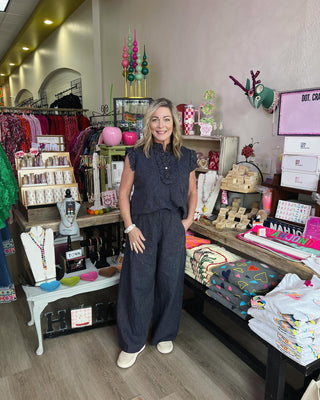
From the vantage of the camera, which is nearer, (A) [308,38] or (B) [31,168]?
(A) [308,38]

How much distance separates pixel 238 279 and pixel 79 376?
1.18 metres

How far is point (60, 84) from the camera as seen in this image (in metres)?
7.95

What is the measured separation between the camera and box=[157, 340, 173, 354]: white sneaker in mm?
2199

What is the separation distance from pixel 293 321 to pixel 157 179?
1.03 metres

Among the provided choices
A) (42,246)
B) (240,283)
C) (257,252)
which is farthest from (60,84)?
(240,283)

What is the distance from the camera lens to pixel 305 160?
6.85 ft

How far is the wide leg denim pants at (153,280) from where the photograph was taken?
6.50 feet

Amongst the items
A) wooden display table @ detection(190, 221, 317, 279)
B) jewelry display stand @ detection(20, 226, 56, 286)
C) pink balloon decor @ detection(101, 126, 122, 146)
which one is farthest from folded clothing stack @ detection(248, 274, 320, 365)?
pink balloon decor @ detection(101, 126, 122, 146)

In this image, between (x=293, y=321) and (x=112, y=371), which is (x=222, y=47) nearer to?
(x=293, y=321)

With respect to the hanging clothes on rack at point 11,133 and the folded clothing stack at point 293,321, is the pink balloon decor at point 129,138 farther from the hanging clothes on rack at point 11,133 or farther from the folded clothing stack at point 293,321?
the hanging clothes on rack at point 11,133

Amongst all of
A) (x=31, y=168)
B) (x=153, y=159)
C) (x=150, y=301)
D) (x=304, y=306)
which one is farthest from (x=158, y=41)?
(x=304, y=306)

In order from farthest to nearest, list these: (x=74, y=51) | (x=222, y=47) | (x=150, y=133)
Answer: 1. (x=74, y=51)
2. (x=222, y=47)
3. (x=150, y=133)

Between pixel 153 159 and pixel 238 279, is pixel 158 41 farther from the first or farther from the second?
pixel 238 279

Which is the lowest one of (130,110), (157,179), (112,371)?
(112,371)
